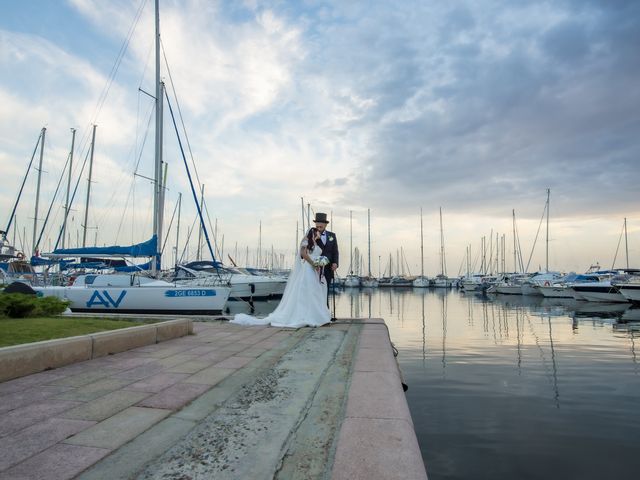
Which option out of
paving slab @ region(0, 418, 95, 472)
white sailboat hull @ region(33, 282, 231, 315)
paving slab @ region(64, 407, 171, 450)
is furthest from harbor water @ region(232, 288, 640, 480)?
white sailboat hull @ region(33, 282, 231, 315)

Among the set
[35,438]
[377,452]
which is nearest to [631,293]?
[377,452]

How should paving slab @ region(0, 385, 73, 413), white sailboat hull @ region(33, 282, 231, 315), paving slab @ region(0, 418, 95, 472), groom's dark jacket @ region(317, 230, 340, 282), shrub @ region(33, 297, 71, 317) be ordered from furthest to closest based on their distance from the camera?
white sailboat hull @ region(33, 282, 231, 315)
groom's dark jacket @ region(317, 230, 340, 282)
shrub @ region(33, 297, 71, 317)
paving slab @ region(0, 385, 73, 413)
paving slab @ region(0, 418, 95, 472)

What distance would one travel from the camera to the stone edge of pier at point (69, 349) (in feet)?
15.4

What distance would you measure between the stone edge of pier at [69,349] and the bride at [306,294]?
3053 mm

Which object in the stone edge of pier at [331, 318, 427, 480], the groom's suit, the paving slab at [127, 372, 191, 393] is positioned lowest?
the paving slab at [127, 372, 191, 393]

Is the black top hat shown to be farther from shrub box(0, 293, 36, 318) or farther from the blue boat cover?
the blue boat cover

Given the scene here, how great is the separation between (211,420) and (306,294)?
663cm

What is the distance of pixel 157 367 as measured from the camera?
5.39 m

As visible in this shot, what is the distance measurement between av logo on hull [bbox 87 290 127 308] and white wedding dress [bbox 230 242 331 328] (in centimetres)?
1041

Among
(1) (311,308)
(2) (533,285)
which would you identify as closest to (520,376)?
(1) (311,308)

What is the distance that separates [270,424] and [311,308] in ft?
21.6

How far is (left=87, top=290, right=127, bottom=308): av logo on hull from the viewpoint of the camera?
18.2 metres

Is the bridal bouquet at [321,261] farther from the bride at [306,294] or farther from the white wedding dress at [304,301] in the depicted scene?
the white wedding dress at [304,301]

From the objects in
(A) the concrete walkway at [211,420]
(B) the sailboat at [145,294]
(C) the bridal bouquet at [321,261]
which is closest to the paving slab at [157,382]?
(A) the concrete walkway at [211,420]
